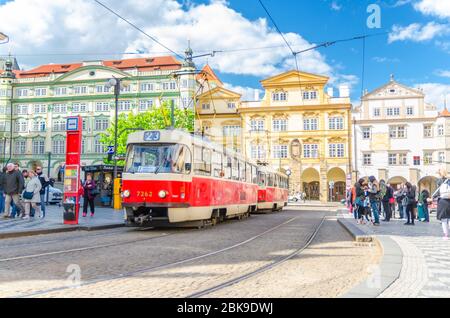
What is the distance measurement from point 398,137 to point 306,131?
11262 mm

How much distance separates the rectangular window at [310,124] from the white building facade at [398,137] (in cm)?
486

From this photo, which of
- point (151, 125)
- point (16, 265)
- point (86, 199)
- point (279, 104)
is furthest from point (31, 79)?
point (16, 265)

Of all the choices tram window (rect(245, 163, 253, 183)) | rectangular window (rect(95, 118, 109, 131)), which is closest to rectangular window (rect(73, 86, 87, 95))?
rectangular window (rect(95, 118, 109, 131))

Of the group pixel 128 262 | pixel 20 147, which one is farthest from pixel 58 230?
pixel 20 147

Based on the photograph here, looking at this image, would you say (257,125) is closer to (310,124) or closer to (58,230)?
(310,124)

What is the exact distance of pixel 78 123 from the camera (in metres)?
15.3

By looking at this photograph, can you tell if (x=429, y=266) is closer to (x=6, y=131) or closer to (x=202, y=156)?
(x=202, y=156)

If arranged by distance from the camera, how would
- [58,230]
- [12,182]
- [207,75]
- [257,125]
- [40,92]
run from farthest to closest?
[40,92]
[257,125]
[207,75]
[12,182]
[58,230]

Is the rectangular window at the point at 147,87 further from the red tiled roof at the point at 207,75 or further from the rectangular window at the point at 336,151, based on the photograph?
the rectangular window at the point at 336,151

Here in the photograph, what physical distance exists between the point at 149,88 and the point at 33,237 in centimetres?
5687

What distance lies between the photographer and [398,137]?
190ft

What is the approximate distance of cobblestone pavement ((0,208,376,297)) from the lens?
5.79 metres

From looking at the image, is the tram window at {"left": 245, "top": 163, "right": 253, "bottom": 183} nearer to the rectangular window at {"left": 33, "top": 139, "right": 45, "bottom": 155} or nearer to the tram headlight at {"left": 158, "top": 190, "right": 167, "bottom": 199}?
the tram headlight at {"left": 158, "top": 190, "right": 167, "bottom": 199}

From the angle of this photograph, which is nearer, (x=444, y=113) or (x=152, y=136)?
(x=152, y=136)
